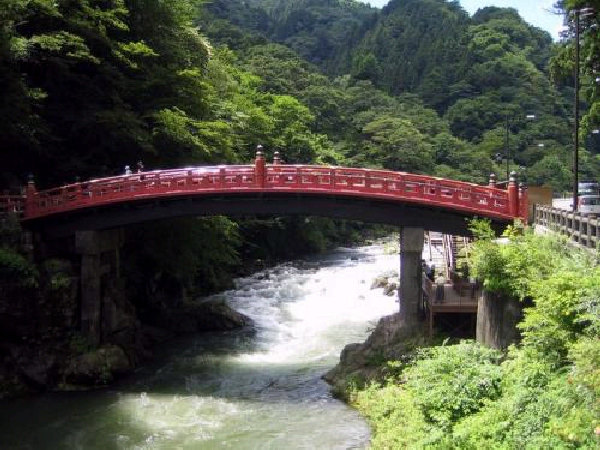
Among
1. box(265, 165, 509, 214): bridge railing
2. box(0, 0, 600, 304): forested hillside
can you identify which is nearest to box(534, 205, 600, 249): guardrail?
box(265, 165, 509, 214): bridge railing

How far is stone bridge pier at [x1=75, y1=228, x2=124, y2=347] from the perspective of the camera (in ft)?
88.8

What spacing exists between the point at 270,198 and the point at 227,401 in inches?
339

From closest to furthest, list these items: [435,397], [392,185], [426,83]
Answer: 1. [435,397]
2. [392,185]
3. [426,83]

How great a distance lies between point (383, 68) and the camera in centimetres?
13400

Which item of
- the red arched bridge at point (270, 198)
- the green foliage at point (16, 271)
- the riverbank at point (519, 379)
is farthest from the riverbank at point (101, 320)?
the riverbank at point (519, 379)

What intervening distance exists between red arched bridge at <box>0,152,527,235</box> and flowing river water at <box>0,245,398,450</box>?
263 inches

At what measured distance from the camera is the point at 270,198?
27.1 meters

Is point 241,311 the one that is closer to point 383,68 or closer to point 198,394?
point 198,394

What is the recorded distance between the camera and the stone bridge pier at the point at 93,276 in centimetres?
2706

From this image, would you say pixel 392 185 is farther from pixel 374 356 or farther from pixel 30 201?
pixel 30 201

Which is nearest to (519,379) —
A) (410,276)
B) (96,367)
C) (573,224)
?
(573,224)

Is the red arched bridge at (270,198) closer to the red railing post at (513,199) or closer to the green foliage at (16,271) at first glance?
the red railing post at (513,199)

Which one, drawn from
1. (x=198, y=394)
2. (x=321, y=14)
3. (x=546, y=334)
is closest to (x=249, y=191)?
(x=198, y=394)

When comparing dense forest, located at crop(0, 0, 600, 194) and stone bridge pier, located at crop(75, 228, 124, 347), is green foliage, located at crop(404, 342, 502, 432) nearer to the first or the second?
stone bridge pier, located at crop(75, 228, 124, 347)
